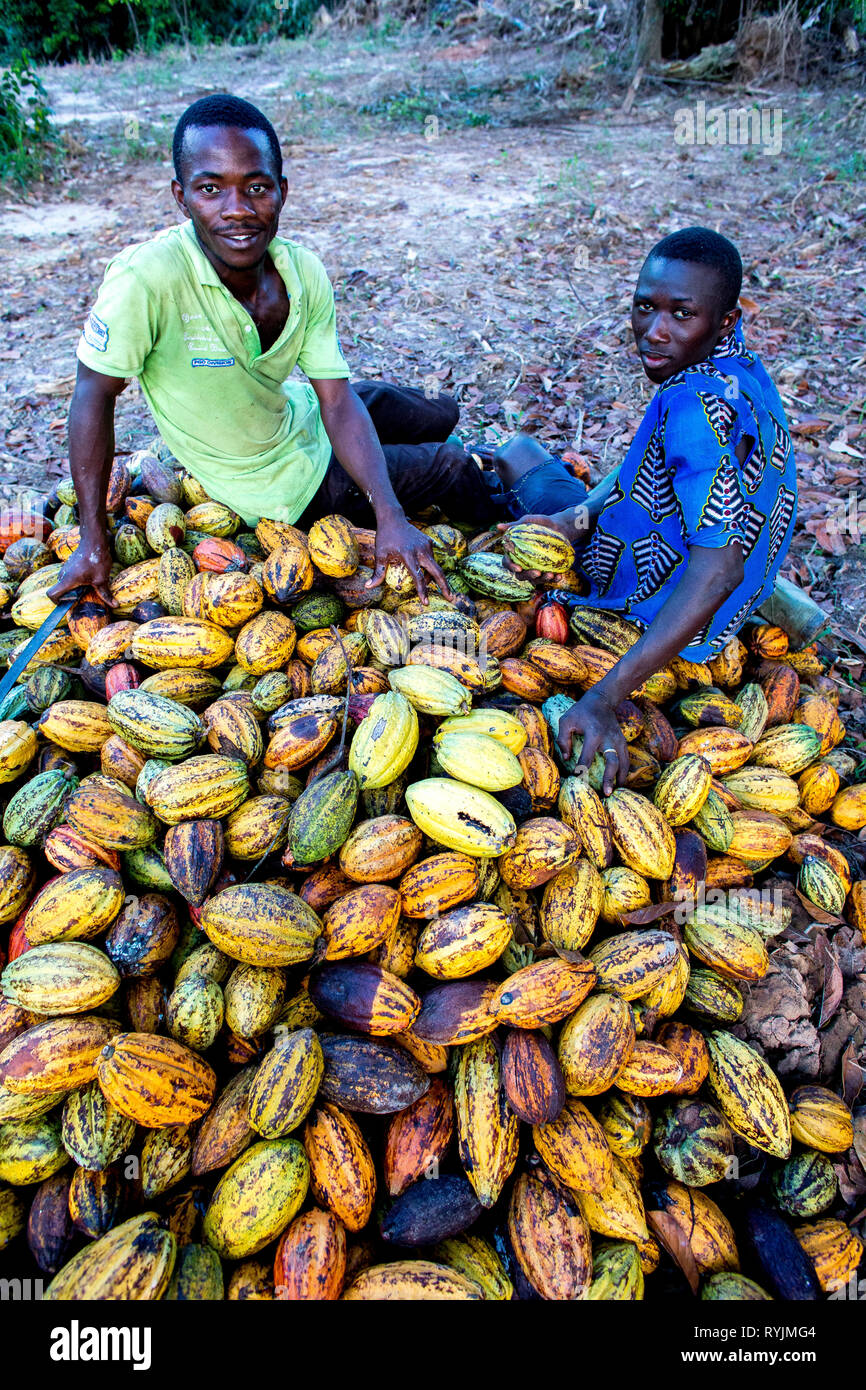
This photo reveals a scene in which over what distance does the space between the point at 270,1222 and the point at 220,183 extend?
2887 mm

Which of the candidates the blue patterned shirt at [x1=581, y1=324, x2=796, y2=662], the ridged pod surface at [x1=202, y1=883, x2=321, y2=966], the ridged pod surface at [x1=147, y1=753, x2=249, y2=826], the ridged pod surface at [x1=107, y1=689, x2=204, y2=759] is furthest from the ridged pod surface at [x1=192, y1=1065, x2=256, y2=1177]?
the blue patterned shirt at [x1=581, y1=324, x2=796, y2=662]

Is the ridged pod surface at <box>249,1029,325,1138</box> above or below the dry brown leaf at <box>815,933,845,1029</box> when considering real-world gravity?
above

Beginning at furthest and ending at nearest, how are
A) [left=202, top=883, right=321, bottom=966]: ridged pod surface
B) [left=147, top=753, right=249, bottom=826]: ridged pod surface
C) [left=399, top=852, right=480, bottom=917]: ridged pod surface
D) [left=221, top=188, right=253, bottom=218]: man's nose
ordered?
Result: [left=221, top=188, right=253, bottom=218]: man's nose
[left=147, top=753, right=249, bottom=826]: ridged pod surface
[left=399, top=852, right=480, bottom=917]: ridged pod surface
[left=202, top=883, right=321, bottom=966]: ridged pod surface

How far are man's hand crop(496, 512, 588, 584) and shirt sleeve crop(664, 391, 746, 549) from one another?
0.72 metres

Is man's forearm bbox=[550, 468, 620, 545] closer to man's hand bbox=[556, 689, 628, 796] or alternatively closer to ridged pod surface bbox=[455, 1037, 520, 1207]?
man's hand bbox=[556, 689, 628, 796]

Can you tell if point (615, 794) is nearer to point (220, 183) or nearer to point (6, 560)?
point (220, 183)

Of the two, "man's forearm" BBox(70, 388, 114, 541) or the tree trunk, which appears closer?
"man's forearm" BBox(70, 388, 114, 541)

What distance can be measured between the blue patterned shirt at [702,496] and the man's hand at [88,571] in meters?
1.84

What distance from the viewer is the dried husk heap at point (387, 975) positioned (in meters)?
1.76

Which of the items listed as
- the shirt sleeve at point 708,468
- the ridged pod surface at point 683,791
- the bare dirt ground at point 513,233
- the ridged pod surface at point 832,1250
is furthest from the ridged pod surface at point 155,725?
the bare dirt ground at point 513,233

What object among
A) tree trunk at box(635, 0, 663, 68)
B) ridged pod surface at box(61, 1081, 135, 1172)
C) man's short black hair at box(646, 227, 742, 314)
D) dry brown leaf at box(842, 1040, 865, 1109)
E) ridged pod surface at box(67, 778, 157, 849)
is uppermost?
tree trunk at box(635, 0, 663, 68)

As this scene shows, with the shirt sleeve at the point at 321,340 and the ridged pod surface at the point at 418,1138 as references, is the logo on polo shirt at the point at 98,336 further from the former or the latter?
the ridged pod surface at the point at 418,1138

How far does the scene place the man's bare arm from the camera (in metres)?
2.75
